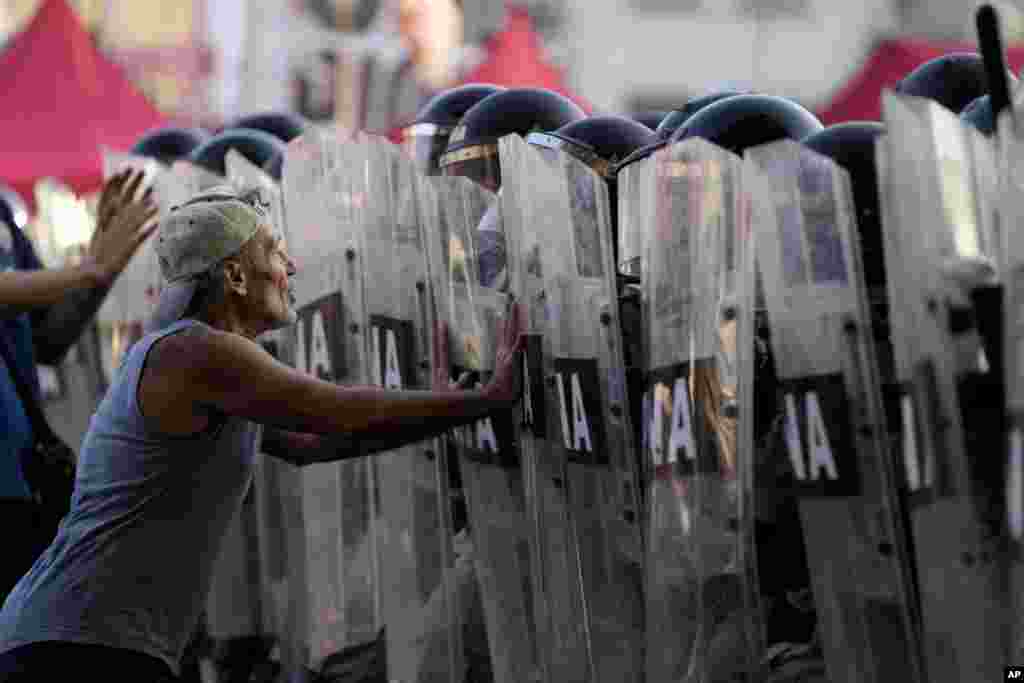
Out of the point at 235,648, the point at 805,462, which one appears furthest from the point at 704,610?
the point at 235,648

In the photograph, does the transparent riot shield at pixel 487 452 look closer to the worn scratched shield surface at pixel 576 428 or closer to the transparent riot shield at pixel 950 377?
the worn scratched shield surface at pixel 576 428

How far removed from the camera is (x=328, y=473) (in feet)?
13.6

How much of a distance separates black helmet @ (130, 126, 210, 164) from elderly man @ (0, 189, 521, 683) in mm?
2788

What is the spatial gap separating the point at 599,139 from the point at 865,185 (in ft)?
2.84

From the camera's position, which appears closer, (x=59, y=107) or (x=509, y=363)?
(x=509, y=363)

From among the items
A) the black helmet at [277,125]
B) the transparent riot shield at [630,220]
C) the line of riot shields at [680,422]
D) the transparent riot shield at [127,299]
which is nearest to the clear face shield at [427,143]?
the line of riot shields at [680,422]

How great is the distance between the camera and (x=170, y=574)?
3102 mm

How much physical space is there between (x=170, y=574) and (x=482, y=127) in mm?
1424

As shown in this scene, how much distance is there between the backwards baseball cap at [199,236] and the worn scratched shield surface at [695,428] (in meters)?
0.78

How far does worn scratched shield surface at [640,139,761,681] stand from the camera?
9.77ft

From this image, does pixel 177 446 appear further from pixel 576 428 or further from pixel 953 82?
pixel 953 82

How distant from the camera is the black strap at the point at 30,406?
4172mm

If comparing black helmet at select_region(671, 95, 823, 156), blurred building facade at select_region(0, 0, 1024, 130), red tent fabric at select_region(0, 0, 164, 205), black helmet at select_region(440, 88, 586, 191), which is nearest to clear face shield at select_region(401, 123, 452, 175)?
black helmet at select_region(440, 88, 586, 191)

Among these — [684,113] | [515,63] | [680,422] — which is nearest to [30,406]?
[684,113]
